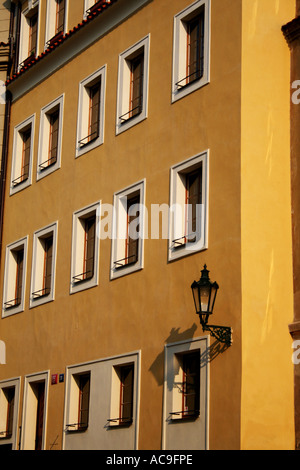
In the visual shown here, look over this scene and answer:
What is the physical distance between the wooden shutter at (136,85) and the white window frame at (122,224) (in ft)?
5.46

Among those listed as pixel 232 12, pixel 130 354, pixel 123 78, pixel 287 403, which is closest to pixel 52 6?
pixel 123 78

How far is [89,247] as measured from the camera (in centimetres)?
2111

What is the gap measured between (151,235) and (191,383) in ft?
9.89

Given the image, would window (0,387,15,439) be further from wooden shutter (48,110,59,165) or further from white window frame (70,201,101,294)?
wooden shutter (48,110,59,165)

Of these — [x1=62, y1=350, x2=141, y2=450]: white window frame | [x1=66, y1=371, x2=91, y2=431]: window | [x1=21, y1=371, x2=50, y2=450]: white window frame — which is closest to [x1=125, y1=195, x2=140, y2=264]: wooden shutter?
[x1=62, y1=350, x2=141, y2=450]: white window frame

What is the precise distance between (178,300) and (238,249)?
5.66 ft

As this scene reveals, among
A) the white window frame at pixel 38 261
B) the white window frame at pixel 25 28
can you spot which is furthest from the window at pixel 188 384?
the white window frame at pixel 25 28

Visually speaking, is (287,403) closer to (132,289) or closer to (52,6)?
(132,289)

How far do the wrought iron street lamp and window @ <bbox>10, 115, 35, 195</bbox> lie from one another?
912 centimetres

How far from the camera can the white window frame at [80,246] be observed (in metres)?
20.4

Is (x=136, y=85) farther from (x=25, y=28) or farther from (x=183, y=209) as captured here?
(x=25, y=28)

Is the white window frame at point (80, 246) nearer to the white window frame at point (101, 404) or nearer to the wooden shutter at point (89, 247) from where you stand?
the wooden shutter at point (89, 247)

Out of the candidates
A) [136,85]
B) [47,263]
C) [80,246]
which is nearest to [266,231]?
[136,85]

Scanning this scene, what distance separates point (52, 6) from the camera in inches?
977
